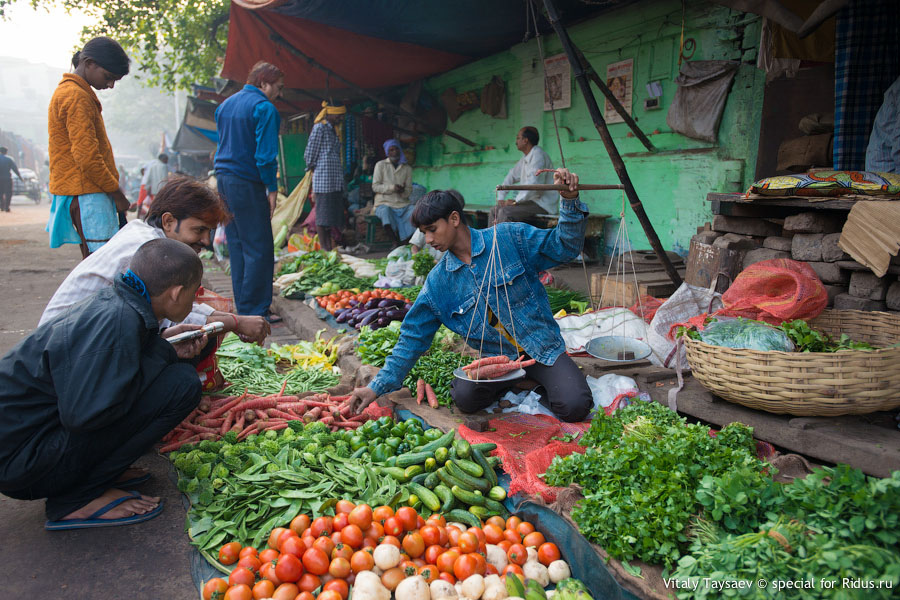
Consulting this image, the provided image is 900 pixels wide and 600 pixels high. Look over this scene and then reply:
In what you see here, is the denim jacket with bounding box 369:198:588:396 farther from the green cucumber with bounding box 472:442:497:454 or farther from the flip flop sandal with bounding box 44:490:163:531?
the flip flop sandal with bounding box 44:490:163:531

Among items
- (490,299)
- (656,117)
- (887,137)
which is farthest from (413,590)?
(656,117)

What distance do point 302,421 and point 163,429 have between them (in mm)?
886

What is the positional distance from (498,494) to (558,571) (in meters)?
0.44

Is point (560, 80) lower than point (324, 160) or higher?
higher

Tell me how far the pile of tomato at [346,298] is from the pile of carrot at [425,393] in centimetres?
226

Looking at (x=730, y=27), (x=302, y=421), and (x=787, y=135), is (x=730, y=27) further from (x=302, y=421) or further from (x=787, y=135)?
(x=302, y=421)

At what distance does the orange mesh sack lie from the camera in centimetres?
301

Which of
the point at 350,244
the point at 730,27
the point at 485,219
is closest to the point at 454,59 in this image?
the point at 485,219

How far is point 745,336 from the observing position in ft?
9.00

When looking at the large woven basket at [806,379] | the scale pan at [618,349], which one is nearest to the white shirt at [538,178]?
the scale pan at [618,349]

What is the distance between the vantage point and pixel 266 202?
5.40m

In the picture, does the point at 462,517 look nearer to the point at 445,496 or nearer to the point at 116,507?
the point at 445,496

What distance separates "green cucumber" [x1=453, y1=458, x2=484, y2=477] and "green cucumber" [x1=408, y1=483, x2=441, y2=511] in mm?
169

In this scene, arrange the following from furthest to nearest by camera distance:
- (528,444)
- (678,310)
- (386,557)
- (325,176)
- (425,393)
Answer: (325,176)
(678,310)
(425,393)
(528,444)
(386,557)
